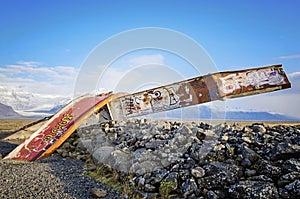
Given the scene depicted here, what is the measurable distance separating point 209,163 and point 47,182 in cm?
358

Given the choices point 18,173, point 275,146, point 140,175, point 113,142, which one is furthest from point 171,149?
point 18,173

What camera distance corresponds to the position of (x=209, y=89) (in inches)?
380

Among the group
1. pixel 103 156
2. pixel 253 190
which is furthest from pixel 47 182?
pixel 253 190

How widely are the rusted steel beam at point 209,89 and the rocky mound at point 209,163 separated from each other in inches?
73.1

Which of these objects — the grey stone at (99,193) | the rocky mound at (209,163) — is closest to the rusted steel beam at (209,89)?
the rocky mound at (209,163)

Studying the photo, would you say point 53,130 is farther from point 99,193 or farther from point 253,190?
point 253,190

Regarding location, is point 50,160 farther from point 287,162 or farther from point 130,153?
point 287,162

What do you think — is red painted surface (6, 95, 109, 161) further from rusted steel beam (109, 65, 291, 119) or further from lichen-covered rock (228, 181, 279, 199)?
lichen-covered rock (228, 181, 279, 199)

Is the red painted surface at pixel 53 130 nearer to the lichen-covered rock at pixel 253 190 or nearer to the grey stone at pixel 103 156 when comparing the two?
the grey stone at pixel 103 156

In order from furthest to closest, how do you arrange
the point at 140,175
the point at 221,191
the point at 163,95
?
the point at 163,95
the point at 140,175
the point at 221,191

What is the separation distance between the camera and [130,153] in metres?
→ 7.26

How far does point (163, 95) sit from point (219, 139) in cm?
425

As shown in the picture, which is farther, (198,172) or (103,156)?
(103,156)

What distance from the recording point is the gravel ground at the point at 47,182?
5.50 metres
